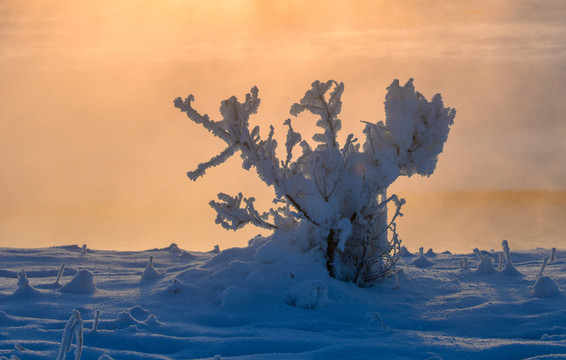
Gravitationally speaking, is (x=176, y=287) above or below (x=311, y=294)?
above

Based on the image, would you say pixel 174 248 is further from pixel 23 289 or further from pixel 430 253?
pixel 430 253

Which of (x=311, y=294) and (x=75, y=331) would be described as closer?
(x=75, y=331)

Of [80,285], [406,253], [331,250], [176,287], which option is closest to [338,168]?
[331,250]

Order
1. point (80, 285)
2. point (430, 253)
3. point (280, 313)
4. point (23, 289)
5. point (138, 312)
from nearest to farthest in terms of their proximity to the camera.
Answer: point (138, 312), point (280, 313), point (23, 289), point (80, 285), point (430, 253)

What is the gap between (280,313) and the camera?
218 inches

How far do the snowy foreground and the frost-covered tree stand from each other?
353 millimetres

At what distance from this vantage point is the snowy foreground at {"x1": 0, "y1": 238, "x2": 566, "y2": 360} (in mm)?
4430

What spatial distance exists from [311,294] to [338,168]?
1461mm

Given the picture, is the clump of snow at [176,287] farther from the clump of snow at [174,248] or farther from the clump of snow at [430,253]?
the clump of snow at [430,253]

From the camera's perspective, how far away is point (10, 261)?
331 inches

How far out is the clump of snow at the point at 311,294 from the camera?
5.64m

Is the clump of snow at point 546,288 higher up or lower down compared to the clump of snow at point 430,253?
lower down

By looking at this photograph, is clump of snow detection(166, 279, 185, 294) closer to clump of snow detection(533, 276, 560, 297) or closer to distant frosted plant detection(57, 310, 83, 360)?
distant frosted plant detection(57, 310, 83, 360)

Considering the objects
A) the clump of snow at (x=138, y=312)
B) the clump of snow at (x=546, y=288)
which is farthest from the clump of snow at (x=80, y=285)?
the clump of snow at (x=546, y=288)
